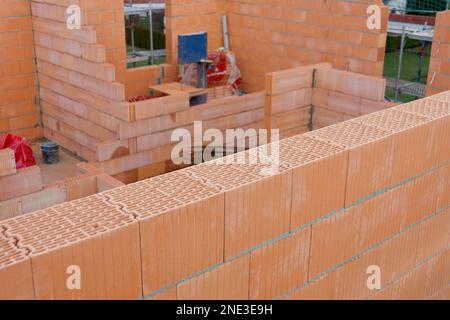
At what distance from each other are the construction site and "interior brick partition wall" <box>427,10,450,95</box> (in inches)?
0.9

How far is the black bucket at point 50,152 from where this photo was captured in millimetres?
10375

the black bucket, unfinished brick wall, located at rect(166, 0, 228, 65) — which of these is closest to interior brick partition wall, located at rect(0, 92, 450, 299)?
the black bucket

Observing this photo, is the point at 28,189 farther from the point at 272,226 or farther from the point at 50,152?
the point at 272,226

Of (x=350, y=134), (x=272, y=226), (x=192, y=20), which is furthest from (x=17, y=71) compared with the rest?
(x=272, y=226)

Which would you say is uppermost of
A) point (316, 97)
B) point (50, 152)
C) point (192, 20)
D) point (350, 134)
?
point (192, 20)

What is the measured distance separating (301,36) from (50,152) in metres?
5.45

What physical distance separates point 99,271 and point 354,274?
2.57m

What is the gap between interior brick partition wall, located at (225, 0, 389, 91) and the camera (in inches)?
392

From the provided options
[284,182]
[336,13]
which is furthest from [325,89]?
[284,182]

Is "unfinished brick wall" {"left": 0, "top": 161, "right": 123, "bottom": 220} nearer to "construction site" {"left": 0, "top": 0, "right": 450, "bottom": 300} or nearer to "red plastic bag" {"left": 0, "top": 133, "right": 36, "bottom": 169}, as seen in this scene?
"construction site" {"left": 0, "top": 0, "right": 450, "bottom": 300}

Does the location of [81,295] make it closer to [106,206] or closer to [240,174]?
[106,206]

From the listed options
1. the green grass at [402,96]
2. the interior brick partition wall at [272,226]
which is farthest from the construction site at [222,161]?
the green grass at [402,96]

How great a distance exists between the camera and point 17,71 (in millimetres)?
10938

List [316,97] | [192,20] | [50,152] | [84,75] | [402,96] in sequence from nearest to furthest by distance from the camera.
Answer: [316,97] → [84,75] → [50,152] → [192,20] → [402,96]
